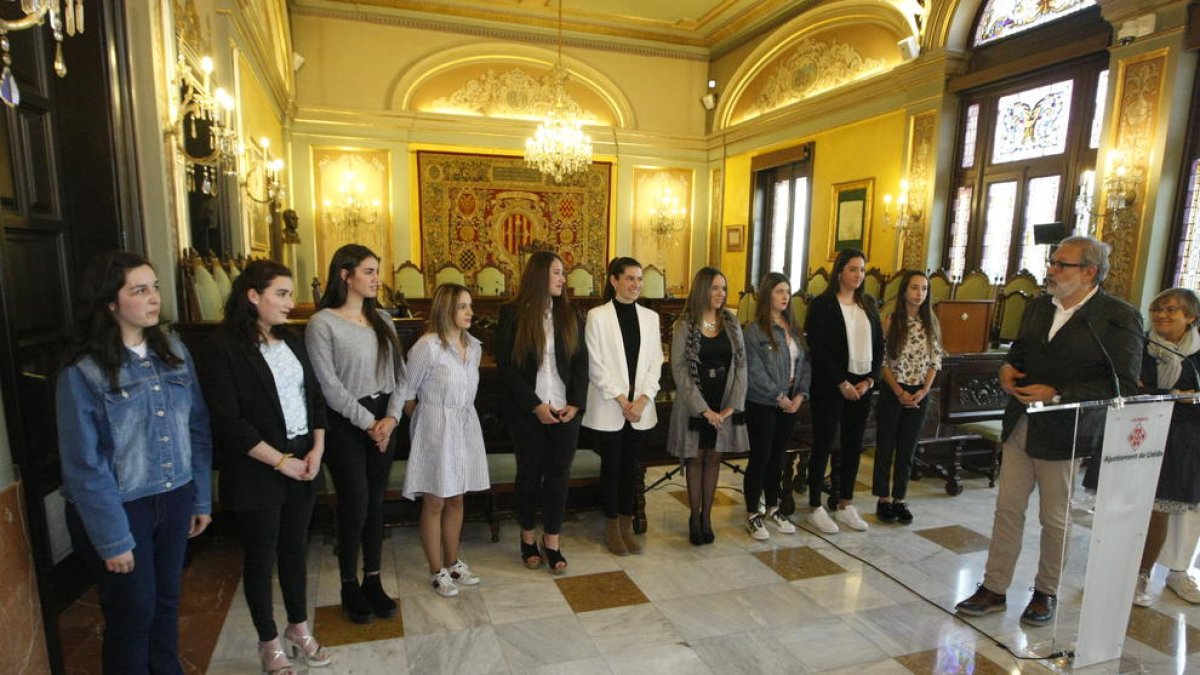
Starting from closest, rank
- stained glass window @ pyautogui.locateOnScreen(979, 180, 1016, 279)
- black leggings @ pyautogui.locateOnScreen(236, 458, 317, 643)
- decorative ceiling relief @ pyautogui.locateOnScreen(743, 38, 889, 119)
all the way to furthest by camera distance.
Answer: black leggings @ pyautogui.locateOnScreen(236, 458, 317, 643) < stained glass window @ pyautogui.locateOnScreen(979, 180, 1016, 279) < decorative ceiling relief @ pyautogui.locateOnScreen(743, 38, 889, 119)

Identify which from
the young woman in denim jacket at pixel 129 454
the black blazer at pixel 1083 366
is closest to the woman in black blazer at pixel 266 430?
the young woman in denim jacket at pixel 129 454

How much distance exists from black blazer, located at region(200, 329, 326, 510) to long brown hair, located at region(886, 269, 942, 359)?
10.1 feet

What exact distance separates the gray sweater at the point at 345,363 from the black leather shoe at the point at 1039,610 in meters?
2.74

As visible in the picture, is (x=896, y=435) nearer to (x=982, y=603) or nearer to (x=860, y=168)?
(x=982, y=603)

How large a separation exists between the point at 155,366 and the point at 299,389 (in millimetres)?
413

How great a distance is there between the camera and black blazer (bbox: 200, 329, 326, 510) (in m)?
1.90

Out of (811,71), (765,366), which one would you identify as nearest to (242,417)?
(765,366)

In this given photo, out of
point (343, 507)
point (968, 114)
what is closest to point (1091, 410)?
point (343, 507)

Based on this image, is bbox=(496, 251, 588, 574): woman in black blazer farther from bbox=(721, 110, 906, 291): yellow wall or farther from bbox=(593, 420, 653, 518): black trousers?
bbox=(721, 110, 906, 291): yellow wall

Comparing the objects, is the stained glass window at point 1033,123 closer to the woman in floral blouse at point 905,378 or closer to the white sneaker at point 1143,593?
the woman in floral blouse at point 905,378

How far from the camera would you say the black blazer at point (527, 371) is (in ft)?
9.04

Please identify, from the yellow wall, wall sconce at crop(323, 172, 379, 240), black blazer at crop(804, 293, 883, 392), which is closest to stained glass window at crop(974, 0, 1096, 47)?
the yellow wall

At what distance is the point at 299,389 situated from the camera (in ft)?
6.79

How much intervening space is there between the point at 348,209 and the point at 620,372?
323 inches
